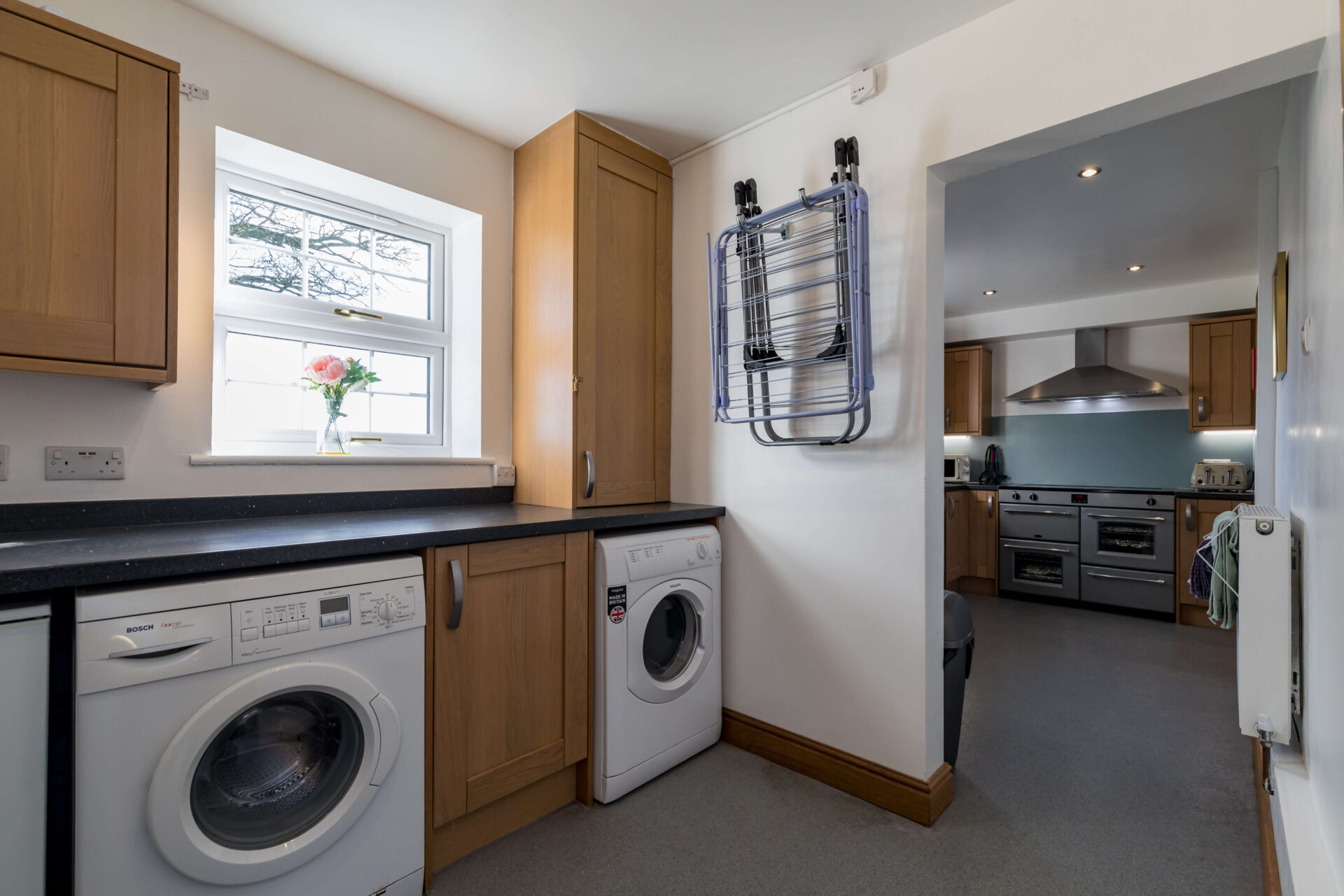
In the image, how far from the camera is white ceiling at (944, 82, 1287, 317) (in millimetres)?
2463

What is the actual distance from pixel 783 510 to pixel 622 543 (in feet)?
2.08

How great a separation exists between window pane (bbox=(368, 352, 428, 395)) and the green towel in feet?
8.91

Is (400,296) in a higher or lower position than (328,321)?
higher

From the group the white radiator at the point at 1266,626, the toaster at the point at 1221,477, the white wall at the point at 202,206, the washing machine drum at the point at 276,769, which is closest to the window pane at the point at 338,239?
the white wall at the point at 202,206

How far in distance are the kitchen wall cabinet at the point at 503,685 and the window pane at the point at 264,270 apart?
1.28 meters

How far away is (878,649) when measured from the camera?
2.01m

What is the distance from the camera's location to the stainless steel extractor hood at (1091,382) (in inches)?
181

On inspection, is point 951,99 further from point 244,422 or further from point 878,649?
point 244,422

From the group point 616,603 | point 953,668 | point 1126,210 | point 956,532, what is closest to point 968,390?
point 956,532

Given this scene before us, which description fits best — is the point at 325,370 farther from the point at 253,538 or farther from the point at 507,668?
the point at 507,668

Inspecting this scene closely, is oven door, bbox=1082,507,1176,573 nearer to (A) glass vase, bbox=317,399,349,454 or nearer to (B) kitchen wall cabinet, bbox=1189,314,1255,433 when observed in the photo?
(B) kitchen wall cabinet, bbox=1189,314,1255,433

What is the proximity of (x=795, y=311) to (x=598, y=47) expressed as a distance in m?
1.07

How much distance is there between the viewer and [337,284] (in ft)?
7.65

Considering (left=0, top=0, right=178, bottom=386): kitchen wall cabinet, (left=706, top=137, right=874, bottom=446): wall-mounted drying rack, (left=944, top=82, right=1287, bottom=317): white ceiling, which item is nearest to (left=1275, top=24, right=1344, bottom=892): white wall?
(left=944, top=82, right=1287, bottom=317): white ceiling
